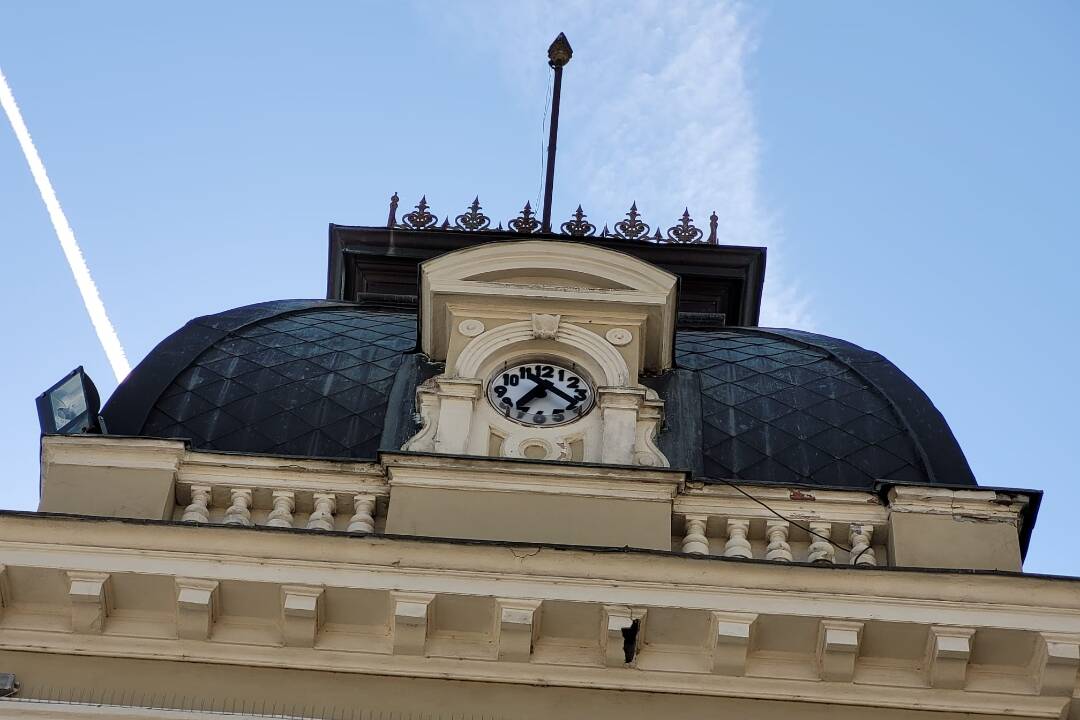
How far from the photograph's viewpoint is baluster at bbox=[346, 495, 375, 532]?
15.1 meters

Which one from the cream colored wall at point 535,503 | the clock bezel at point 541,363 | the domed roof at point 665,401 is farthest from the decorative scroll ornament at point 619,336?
the cream colored wall at point 535,503

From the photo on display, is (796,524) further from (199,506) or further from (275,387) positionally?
(275,387)

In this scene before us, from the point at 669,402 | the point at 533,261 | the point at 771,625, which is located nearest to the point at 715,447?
the point at 669,402

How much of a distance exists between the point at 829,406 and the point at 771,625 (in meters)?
4.17

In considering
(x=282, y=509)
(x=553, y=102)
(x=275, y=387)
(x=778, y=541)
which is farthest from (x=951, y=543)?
(x=553, y=102)

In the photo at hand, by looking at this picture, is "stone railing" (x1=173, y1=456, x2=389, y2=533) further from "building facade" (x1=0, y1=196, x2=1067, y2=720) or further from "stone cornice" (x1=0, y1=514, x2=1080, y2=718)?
"stone cornice" (x1=0, y1=514, x2=1080, y2=718)

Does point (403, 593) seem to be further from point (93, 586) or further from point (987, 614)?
point (987, 614)

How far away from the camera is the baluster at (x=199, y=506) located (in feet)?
49.8

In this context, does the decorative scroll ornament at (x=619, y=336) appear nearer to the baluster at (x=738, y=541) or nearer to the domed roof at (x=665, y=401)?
the domed roof at (x=665, y=401)

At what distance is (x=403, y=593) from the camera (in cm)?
1360

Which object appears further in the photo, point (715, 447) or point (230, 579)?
point (715, 447)

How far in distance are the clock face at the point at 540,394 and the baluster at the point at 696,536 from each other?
1568 millimetres

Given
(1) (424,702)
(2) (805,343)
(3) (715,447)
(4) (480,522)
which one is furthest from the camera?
(2) (805,343)

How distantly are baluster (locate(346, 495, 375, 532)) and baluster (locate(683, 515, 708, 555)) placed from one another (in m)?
2.12
